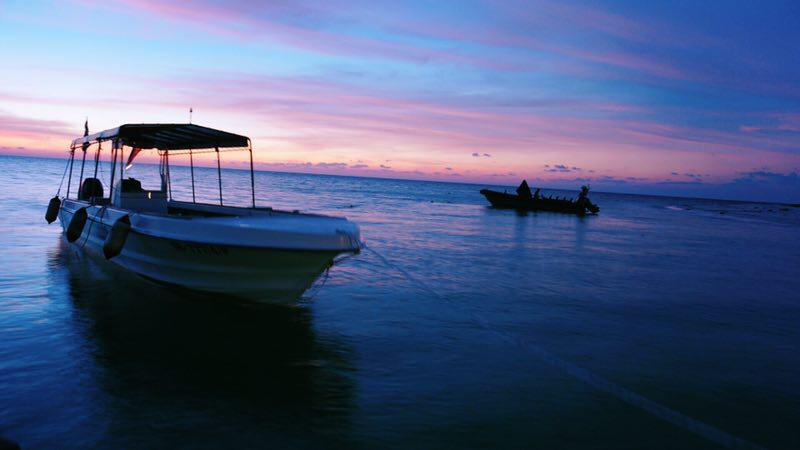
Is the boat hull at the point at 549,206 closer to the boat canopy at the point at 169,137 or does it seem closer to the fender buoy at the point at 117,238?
the boat canopy at the point at 169,137

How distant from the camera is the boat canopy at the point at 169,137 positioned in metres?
11.1

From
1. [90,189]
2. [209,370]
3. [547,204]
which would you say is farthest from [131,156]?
[547,204]

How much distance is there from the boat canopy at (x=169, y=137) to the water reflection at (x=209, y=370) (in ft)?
11.7

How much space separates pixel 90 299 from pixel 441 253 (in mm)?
12104

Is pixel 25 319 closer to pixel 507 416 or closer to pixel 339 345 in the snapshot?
pixel 339 345

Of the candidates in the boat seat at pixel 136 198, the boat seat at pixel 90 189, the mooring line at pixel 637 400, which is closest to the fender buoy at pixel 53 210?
the boat seat at pixel 90 189

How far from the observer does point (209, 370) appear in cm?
682

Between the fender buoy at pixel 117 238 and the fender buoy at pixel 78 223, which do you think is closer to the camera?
the fender buoy at pixel 117 238

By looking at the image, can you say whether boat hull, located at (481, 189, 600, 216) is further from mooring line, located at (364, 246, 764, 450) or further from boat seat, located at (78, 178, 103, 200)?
mooring line, located at (364, 246, 764, 450)

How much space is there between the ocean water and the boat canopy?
344 cm

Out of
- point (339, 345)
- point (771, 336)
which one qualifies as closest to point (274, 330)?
point (339, 345)

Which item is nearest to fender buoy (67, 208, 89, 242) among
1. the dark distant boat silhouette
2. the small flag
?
the small flag

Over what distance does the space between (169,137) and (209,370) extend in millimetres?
7967

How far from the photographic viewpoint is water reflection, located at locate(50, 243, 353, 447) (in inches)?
210
